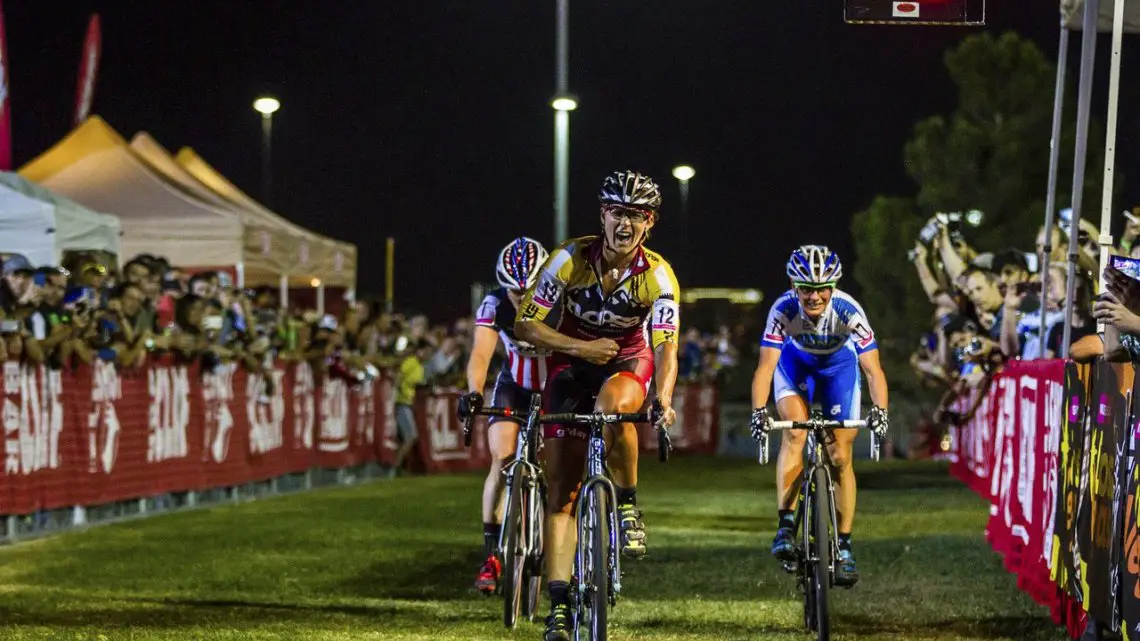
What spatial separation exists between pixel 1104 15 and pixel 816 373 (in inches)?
139

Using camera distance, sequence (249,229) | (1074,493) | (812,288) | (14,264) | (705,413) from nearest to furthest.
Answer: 1. (1074,493)
2. (812,288)
3. (14,264)
4. (249,229)
5. (705,413)

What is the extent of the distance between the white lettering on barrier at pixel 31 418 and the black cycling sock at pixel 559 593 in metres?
7.71

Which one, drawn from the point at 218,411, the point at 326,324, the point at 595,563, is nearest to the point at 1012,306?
the point at 218,411

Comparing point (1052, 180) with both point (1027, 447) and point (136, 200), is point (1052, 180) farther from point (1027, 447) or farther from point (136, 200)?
point (136, 200)

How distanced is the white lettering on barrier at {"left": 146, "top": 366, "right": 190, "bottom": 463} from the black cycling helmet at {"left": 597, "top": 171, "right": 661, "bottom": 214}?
10601 millimetres

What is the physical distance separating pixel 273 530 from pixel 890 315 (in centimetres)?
3345

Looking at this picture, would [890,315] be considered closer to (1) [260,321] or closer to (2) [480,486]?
(2) [480,486]

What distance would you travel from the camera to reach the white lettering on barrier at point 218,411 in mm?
20281

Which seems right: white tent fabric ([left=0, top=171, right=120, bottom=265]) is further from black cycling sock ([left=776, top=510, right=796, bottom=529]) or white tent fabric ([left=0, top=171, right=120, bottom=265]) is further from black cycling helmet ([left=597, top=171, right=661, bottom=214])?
black cycling helmet ([left=597, top=171, right=661, bottom=214])

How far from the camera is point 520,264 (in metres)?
10.7

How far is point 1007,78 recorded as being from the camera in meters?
45.7

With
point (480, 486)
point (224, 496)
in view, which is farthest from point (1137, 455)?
point (480, 486)

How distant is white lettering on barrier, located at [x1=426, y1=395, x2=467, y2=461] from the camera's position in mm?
29906

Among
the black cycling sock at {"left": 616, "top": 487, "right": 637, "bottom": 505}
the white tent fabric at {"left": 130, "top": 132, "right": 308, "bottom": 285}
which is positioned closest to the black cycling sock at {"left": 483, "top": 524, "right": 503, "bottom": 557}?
the black cycling sock at {"left": 616, "top": 487, "right": 637, "bottom": 505}
